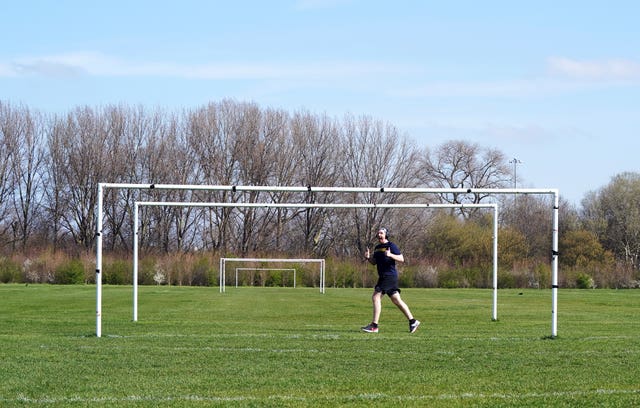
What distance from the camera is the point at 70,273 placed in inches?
2125

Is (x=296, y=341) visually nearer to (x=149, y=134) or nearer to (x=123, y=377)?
(x=123, y=377)

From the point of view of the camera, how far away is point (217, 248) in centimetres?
6650

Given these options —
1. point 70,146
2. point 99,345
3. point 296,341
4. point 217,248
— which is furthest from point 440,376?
point 70,146

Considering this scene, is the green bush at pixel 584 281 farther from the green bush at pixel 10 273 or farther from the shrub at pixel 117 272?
the green bush at pixel 10 273

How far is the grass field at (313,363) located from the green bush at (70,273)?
33.9 m

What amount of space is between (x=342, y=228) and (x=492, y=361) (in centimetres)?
5100

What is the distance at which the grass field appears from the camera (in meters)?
8.97

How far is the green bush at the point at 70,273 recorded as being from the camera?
54.0 meters

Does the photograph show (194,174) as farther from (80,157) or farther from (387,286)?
(387,286)

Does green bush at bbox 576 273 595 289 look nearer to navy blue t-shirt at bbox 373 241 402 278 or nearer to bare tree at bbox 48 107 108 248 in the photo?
bare tree at bbox 48 107 108 248

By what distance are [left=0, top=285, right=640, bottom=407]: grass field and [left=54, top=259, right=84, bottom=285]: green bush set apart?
33922 mm

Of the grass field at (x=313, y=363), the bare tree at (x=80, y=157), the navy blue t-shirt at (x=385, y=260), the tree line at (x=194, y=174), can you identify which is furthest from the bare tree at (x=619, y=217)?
the navy blue t-shirt at (x=385, y=260)

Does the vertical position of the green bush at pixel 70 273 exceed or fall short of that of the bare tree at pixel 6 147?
it falls short

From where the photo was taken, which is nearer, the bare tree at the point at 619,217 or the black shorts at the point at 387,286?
the black shorts at the point at 387,286
